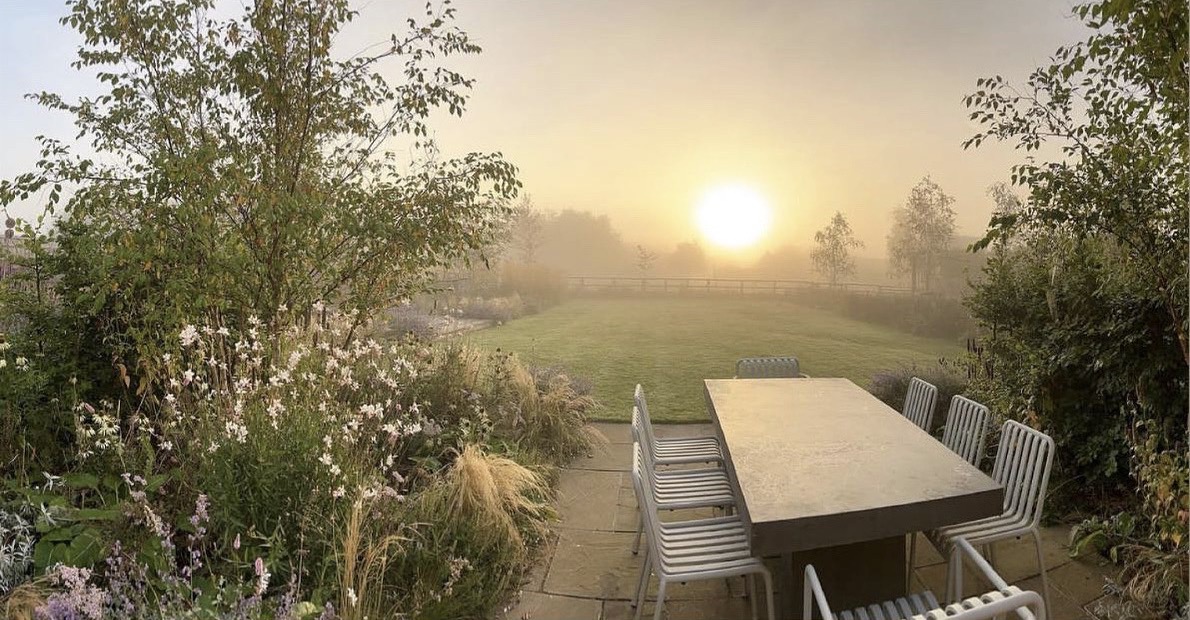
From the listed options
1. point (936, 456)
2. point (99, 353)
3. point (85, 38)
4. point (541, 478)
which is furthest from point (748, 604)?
point (85, 38)

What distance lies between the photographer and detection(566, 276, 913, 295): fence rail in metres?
8.57

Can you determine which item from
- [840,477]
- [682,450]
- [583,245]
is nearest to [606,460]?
[682,450]

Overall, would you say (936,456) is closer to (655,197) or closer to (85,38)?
(85,38)

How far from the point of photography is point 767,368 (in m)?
4.36

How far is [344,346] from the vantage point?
150 inches

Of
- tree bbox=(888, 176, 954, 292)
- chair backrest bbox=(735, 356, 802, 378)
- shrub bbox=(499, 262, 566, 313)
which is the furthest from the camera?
shrub bbox=(499, 262, 566, 313)

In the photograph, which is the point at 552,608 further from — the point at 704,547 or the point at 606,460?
the point at 606,460

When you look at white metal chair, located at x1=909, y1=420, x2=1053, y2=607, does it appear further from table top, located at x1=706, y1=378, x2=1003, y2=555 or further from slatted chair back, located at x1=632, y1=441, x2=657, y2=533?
slatted chair back, located at x1=632, y1=441, x2=657, y2=533

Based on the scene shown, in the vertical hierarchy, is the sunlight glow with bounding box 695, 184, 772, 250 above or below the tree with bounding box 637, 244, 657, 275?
above

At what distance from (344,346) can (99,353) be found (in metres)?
1.19

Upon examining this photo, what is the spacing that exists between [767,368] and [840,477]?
93.6 inches

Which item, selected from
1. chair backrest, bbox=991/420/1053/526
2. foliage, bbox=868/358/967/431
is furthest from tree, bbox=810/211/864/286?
chair backrest, bbox=991/420/1053/526

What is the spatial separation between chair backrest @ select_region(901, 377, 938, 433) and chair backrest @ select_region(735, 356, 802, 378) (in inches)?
35.3

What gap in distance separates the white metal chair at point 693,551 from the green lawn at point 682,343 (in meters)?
3.41
